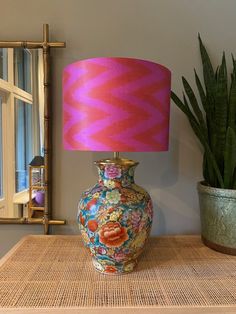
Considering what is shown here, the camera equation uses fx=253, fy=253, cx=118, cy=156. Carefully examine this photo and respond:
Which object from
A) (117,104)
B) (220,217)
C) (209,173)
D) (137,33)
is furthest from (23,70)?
(220,217)

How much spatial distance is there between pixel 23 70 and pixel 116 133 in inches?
26.1

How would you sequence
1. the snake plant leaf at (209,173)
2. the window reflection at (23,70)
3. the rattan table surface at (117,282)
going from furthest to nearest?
the window reflection at (23,70) → the snake plant leaf at (209,173) → the rattan table surface at (117,282)

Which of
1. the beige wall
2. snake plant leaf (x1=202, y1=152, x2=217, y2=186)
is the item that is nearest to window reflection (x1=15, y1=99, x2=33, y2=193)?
the beige wall

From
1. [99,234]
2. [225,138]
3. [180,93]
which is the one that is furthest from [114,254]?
[180,93]

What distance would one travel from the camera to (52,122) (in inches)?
44.6

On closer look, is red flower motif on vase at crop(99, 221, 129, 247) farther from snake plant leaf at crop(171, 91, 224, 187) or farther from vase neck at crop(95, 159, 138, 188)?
snake plant leaf at crop(171, 91, 224, 187)

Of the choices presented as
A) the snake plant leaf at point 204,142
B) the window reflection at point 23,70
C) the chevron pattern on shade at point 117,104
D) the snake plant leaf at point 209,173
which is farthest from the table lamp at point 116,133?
the window reflection at point 23,70

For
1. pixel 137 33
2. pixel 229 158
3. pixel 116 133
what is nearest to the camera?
pixel 116 133

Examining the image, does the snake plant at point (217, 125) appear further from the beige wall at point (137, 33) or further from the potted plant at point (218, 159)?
the beige wall at point (137, 33)

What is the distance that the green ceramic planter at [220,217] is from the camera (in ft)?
2.88

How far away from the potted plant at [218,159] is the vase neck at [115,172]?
32 centimetres

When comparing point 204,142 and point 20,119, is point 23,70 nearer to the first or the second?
point 20,119

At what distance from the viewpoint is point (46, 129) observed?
1.10m

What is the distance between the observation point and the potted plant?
2.91ft
